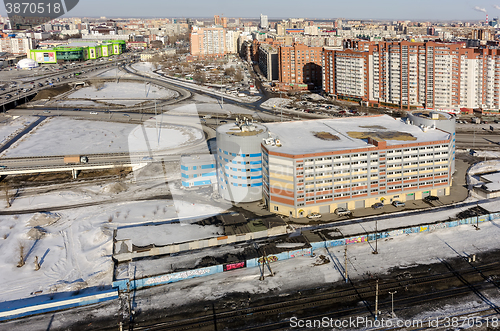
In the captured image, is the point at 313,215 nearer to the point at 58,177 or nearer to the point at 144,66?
the point at 58,177

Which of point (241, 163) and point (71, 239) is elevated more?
point (241, 163)

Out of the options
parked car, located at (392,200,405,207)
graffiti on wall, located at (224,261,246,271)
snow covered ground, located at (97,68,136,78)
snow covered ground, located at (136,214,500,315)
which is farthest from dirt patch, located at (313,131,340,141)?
snow covered ground, located at (97,68,136,78)

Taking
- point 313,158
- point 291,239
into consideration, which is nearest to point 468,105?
point 313,158

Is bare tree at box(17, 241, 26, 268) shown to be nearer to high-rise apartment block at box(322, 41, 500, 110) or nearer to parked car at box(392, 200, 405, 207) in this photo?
parked car at box(392, 200, 405, 207)

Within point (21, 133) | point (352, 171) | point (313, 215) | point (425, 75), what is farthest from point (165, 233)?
point (425, 75)

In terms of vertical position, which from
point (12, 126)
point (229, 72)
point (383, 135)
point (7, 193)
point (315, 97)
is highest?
point (229, 72)

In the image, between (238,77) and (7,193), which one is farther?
(238,77)
